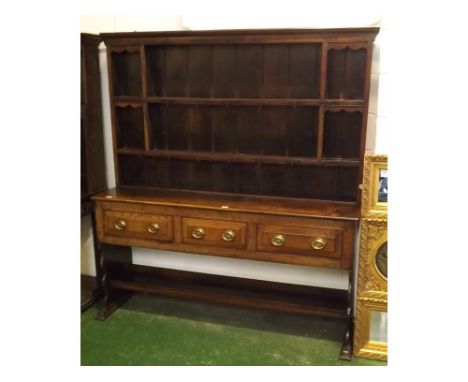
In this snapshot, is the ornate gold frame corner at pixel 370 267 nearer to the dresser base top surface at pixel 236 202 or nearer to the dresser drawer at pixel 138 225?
the dresser base top surface at pixel 236 202

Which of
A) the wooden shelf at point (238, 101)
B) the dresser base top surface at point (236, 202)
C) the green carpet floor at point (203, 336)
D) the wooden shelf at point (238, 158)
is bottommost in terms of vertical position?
the green carpet floor at point (203, 336)

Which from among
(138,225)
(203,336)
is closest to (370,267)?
(203,336)

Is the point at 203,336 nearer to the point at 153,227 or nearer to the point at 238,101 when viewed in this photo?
the point at 153,227

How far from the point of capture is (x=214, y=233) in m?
2.09

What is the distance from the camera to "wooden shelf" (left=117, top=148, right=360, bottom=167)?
212 cm

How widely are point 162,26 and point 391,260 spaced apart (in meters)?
2.08

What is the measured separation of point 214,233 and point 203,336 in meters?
0.56

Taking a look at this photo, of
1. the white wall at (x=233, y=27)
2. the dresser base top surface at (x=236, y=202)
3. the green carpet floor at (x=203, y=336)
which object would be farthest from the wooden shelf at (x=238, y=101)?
the green carpet floor at (x=203, y=336)

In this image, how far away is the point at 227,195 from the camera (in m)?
2.32

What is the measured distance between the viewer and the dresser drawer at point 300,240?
1923 millimetres

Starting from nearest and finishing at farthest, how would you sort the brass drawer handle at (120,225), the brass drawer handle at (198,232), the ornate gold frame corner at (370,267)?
the ornate gold frame corner at (370,267) < the brass drawer handle at (198,232) < the brass drawer handle at (120,225)

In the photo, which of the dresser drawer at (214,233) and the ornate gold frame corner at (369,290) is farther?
the dresser drawer at (214,233)

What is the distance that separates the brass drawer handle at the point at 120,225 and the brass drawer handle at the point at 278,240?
2.62ft

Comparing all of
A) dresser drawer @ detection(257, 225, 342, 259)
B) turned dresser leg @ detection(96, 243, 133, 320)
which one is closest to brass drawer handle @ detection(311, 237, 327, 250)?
dresser drawer @ detection(257, 225, 342, 259)
